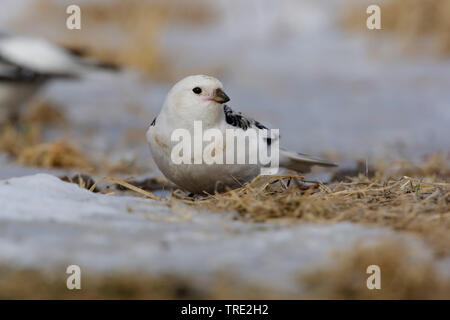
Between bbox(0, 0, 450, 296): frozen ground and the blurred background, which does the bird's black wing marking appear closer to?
bbox(0, 0, 450, 296): frozen ground

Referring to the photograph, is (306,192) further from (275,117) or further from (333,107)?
(333,107)

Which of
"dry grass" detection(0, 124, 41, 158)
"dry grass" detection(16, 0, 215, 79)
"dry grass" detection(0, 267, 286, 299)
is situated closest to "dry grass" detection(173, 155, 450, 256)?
"dry grass" detection(0, 267, 286, 299)

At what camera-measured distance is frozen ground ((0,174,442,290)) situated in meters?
1.93

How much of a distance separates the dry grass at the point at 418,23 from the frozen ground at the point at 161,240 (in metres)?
8.15

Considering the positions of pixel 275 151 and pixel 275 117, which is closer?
pixel 275 151

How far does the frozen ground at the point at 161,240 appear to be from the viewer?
75.8 inches

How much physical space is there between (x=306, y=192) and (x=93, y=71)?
471 centimetres

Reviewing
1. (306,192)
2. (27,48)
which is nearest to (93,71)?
(27,48)

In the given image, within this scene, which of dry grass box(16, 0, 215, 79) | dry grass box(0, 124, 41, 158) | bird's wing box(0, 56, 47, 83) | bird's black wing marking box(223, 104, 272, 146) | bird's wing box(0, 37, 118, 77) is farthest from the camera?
dry grass box(16, 0, 215, 79)

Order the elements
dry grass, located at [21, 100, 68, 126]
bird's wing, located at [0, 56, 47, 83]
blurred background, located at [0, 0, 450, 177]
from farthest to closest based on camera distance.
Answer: dry grass, located at [21, 100, 68, 126] < bird's wing, located at [0, 56, 47, 83] < blurred background, located at [0, 0, 450, 177]

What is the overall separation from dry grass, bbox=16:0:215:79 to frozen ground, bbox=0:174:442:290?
754cm

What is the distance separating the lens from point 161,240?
2.14 m

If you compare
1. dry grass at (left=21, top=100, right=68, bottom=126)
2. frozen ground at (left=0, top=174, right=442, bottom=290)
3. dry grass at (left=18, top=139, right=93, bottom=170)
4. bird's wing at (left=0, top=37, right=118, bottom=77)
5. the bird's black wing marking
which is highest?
bird's wing at (left=0, top=37, right=118, bottom=77)

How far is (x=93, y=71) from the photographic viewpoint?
7148 millimetres
